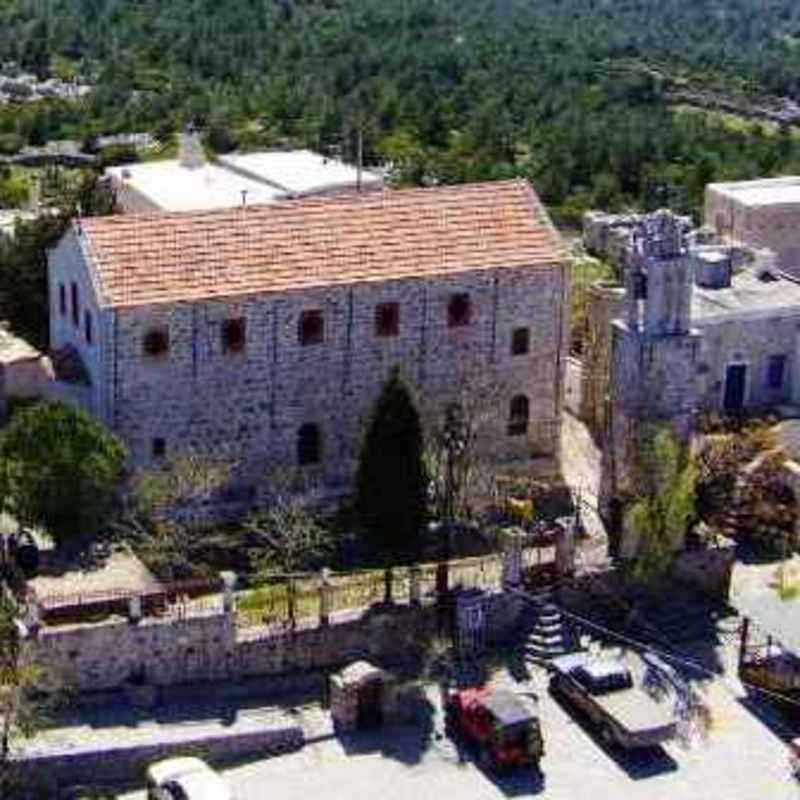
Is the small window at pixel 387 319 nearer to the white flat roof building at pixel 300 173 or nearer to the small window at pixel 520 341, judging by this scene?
the small window at pixel 520 341

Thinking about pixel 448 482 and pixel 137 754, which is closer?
pixel 137 754

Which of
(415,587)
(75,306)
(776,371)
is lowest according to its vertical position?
(415,587)

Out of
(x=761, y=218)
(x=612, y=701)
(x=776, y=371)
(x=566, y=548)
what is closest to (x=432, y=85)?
(x=761, y=218)

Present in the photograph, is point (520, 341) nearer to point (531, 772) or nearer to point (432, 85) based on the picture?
point (531, 772)

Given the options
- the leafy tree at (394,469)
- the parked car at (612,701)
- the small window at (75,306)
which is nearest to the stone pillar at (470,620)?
the leafy tree at (394,469)

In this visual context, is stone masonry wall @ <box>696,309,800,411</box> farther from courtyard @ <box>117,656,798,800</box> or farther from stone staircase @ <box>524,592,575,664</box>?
courtyard @ <box>117,656,798,800</box>

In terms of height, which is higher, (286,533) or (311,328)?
(311,328)

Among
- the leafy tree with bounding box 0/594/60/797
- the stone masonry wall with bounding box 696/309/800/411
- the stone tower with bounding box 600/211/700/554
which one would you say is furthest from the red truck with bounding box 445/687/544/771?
the stone masonry wall with bounding box 696/309/800/411
